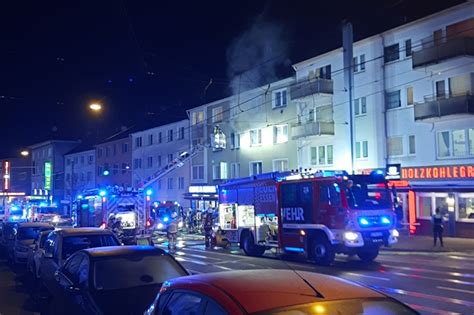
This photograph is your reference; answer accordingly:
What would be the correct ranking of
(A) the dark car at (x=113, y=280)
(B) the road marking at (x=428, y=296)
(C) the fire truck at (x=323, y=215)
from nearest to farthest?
(A) the dark car at (x=113, y=280) → (B) the road marking at (x=428, y=296) → (C) the fire truck at (x=323, y=215)

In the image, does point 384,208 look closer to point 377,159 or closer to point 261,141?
point 377,159

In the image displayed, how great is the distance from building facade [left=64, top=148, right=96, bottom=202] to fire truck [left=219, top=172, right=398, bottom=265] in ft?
181

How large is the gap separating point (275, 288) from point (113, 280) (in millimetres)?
4251

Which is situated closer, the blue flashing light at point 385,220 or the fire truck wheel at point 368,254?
the blue flashing light at point 385,220

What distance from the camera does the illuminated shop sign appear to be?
26031 millimetres

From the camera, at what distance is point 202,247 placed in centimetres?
2555

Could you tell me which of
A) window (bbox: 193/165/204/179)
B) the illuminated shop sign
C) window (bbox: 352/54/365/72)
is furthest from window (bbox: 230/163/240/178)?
the illuminated shop sign

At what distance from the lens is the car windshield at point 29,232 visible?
59.8ft

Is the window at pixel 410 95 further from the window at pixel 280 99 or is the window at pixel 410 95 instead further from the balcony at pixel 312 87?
the window at pixel 280 99

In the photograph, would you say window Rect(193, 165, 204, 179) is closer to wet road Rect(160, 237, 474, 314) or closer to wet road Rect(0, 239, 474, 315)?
wet road Rect(160, 237, 474, 314)

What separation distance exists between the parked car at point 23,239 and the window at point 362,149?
65.8ft

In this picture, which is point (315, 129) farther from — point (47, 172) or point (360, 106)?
point (47, 172)

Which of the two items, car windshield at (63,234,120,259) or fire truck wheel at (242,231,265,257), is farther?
fire truck wheel at (242,231,265,257)

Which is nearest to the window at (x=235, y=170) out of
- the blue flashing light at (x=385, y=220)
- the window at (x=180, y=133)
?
the window at (x=180, y=133)
